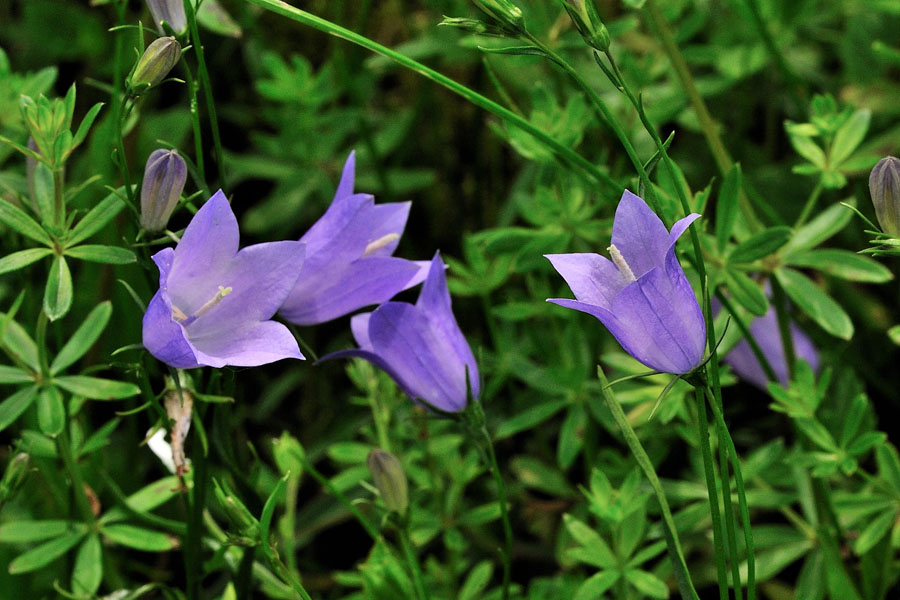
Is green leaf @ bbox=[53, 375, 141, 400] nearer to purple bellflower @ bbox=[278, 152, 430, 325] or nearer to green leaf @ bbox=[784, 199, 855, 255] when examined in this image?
purple bellflower @ bbox=[278, 152, 430, 325]

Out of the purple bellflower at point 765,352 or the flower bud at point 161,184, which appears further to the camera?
the purple bellflower at point 765,352

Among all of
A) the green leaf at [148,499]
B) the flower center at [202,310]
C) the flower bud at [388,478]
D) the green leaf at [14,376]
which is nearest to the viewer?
the flower center at [202,310]

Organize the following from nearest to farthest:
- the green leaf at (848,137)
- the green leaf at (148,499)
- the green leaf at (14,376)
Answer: the green leaf at (14,376) → the green leaf at (148,499) → the green leaf at (848,137)

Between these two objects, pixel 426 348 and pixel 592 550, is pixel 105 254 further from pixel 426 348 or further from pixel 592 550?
pixel 592 550

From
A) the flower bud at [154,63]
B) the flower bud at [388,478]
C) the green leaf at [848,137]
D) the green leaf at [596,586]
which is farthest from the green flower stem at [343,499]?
the green leaf at [848,137]

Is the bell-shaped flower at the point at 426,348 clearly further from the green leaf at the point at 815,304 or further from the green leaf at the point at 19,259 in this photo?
the green leaf at the point at 815,304

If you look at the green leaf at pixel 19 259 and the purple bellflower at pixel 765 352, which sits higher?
the green leaf at pixel 19 259

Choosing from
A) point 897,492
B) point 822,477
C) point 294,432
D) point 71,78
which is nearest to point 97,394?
point 294,432

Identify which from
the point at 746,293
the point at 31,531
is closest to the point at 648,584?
the point at 746,293
